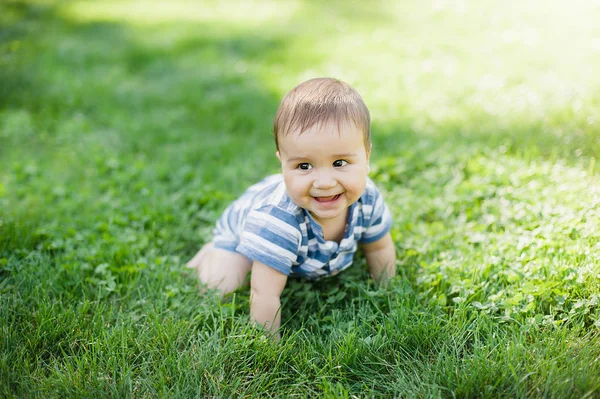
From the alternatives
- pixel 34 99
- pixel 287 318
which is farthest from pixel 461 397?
pixel 34 99

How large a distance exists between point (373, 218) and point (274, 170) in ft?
5.42

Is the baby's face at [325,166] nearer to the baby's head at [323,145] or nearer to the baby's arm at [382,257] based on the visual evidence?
Result: the baby's head at [323,145]

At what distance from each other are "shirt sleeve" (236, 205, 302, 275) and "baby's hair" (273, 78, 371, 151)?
407 mm

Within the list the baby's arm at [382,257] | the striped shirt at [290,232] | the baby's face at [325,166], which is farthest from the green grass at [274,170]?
the baby's face at [325,166]

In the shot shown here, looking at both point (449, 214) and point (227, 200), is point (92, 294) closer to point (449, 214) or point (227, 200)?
point (227, 200)

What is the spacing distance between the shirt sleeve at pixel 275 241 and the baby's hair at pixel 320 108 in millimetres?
407

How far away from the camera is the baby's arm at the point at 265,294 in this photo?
2516 mm

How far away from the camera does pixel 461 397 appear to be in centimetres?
201

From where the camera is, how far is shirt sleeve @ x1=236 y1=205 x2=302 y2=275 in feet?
8.09

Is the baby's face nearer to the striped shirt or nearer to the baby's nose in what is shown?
the baby's nose

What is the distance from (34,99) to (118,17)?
3.61m

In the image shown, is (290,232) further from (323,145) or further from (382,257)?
(382,257)

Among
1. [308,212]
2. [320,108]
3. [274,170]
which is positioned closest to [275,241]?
[308,212]

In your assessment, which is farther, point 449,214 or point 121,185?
point 121,185
